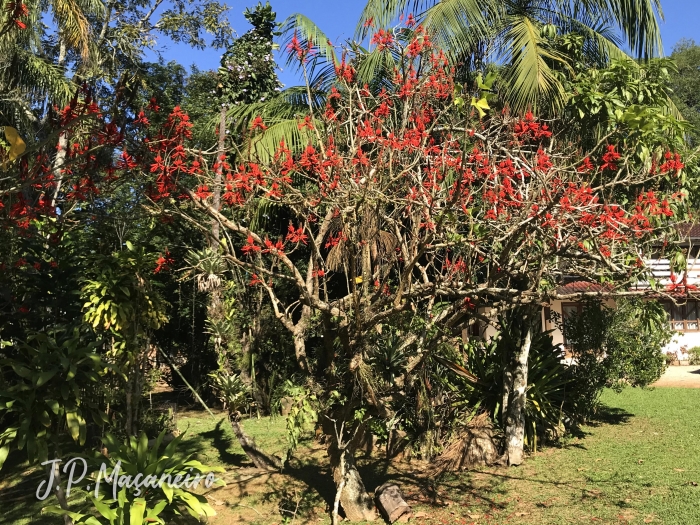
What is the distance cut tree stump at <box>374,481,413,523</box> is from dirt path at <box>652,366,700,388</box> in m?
10.3

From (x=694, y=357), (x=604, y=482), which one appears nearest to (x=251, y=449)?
(x=604, y=482)

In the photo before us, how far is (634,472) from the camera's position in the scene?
639cm

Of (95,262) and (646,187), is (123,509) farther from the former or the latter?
(646,187)

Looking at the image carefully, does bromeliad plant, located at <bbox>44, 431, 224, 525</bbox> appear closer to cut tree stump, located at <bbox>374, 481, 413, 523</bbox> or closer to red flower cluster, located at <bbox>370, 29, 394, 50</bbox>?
cut tree stump, located at <bbox>374, 481, 413, 523</bbox>

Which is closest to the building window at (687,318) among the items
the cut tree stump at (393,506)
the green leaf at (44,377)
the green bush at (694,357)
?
the green bush at (694,357)

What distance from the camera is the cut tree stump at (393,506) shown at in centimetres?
552

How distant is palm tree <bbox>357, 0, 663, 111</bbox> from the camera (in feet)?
24.6

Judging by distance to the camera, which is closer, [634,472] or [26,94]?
[634,472]

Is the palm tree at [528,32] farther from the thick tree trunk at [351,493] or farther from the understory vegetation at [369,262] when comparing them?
the thick tree trunk at [351,493]

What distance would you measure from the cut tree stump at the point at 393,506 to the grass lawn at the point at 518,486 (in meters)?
0.14

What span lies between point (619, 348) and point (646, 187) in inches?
106

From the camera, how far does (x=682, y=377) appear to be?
15055 millimetres

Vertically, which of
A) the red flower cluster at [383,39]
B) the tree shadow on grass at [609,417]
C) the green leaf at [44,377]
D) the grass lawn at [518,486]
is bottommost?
the grass lawn at [518,486]

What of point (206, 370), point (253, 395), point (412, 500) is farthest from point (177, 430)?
point (412, 500)
